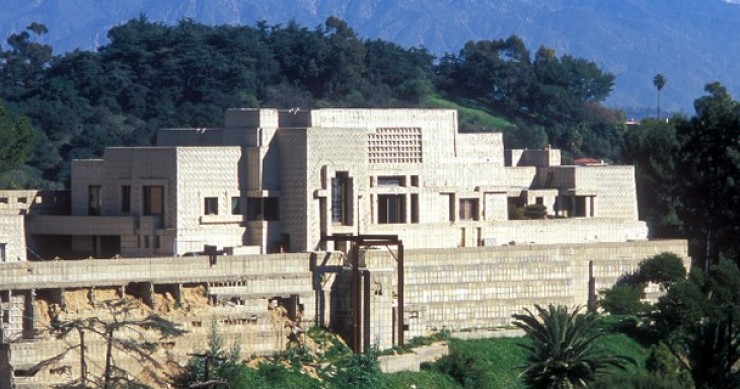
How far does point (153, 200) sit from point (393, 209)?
8.27 metres

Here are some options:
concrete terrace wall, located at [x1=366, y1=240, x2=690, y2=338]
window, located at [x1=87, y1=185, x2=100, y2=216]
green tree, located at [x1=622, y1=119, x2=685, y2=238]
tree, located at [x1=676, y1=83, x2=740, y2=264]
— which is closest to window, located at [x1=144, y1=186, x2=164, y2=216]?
window, located at [x1=87, y1=185, x2=100, y2=216]

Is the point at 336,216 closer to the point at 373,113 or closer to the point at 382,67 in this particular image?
the point at 373,113

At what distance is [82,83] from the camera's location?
358 feet

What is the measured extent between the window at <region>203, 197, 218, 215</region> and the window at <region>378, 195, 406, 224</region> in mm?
6459

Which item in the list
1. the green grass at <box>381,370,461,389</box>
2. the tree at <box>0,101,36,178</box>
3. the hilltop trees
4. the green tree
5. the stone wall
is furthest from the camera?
the hilltop trees

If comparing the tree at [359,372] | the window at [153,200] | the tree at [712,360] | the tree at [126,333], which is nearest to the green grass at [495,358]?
the tree at [359,372]

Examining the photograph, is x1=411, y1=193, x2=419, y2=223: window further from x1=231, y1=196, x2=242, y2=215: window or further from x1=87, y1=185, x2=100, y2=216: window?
x1=87, y1=185, x2=100, y2=216: window

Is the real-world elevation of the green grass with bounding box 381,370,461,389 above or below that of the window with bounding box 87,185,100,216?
below

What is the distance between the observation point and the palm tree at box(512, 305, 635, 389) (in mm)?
48969

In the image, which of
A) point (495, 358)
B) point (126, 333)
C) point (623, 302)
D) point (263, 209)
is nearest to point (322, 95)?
point (623, 302)

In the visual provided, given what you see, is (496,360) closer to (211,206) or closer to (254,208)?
(254,208)

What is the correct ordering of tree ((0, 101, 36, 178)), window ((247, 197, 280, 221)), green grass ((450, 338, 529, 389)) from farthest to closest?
tree ((0, 101, 36, 178)) < window ((247, 197, 280, 221)) < green grass ((450, 338, 529, 389))

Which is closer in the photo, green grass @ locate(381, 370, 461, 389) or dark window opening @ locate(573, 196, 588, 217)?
green grass @ locate(381, 370, 461, 389)

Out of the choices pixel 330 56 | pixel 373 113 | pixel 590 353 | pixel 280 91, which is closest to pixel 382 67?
pixel 330 56
